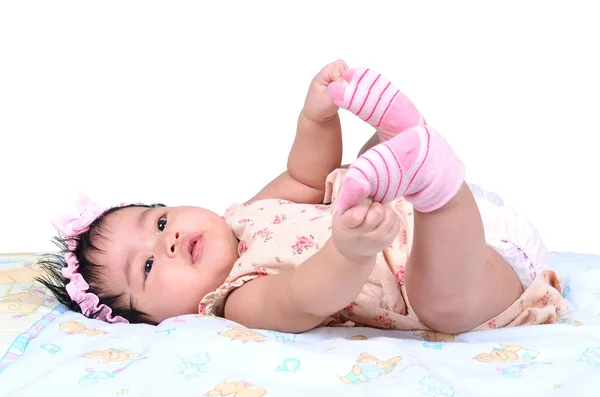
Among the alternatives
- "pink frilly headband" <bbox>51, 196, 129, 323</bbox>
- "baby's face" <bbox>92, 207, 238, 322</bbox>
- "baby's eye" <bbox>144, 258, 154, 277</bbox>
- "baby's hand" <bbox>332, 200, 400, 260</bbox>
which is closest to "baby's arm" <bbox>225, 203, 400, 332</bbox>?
"baby's hand" <bbox>332, 200, 400, 260</bbox>

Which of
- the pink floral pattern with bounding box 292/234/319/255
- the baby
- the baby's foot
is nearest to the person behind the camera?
the baby

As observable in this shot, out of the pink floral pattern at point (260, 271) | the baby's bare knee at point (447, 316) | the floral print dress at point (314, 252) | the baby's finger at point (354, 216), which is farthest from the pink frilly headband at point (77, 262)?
the baby's finger at point (354, 216)

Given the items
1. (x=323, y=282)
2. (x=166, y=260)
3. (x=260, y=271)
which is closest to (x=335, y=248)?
(x=323, y=282)

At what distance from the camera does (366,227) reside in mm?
1496

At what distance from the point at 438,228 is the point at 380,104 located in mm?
302

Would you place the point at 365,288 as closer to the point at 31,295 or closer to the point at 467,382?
the point at 467,382

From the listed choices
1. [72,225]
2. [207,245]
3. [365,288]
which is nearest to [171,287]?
[207,245]

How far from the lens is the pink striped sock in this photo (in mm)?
1496

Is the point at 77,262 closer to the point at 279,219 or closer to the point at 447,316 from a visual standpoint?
the point at 279,219

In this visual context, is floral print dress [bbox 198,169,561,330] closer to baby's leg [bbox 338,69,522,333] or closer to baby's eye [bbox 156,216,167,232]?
baby's leg [bbox 338,69,522,333]

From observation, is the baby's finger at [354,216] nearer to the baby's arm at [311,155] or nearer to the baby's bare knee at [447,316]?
the baby's bare knee at [447,316]

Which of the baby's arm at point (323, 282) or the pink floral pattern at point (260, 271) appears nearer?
the baby's arm at point (323, 282)

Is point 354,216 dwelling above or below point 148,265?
above

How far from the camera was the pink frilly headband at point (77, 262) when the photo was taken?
215 cm
